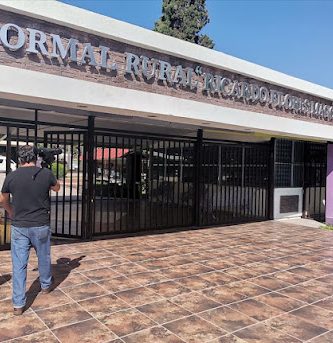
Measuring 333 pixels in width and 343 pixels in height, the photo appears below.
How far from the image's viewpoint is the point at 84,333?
11.9 feet

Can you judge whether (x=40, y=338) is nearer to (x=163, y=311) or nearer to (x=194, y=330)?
(x=163, y=311)

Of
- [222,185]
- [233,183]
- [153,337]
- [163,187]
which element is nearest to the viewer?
[153,337]

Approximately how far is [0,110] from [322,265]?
658 cm

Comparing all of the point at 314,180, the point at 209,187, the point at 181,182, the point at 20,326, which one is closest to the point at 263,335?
the point at 20,326

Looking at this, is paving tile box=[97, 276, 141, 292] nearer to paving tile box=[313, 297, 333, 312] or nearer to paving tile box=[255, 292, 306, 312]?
paving tile box=[255, 292, 306, 312]

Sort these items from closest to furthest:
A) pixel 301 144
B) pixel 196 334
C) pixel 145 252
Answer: pixel 196 334
pixel 145 252
pixel 301 144

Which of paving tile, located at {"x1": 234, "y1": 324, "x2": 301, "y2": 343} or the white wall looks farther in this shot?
the white wall

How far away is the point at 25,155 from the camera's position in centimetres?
421

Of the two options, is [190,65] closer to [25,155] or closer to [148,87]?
[148,87]

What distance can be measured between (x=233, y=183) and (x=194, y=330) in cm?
784

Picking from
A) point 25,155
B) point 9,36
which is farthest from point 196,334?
point 9,36

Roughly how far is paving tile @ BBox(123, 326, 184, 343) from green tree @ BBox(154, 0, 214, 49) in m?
22.0

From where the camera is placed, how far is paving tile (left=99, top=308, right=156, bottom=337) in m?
3.74

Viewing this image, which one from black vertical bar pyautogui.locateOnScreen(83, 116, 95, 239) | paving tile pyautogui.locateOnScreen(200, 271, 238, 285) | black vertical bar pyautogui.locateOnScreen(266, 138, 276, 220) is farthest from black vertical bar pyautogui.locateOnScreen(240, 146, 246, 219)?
paving tile pyautogui.locateOnScreen(200, 271, 238, 285)
